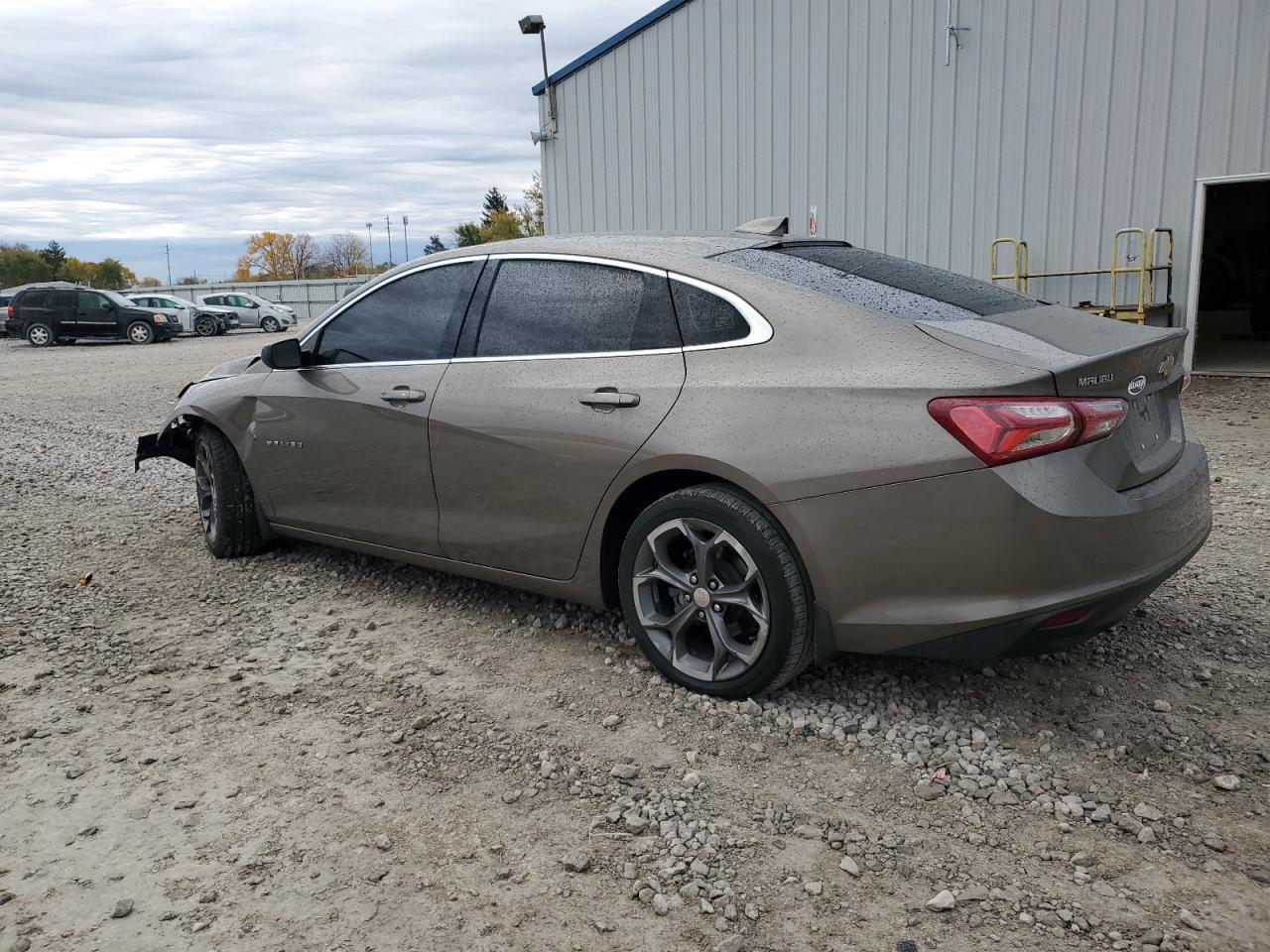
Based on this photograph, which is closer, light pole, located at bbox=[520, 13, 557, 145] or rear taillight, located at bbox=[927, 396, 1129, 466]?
rear taillight, located at bbox=[927, 396, 1129, 466]

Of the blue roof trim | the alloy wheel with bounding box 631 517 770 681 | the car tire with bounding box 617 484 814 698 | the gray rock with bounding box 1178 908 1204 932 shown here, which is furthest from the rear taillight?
the blue roof trim

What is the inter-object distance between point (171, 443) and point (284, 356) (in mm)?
1567

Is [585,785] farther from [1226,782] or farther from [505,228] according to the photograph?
[505,228]

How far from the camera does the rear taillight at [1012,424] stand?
9.31 ft

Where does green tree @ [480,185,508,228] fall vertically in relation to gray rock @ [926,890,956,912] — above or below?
above

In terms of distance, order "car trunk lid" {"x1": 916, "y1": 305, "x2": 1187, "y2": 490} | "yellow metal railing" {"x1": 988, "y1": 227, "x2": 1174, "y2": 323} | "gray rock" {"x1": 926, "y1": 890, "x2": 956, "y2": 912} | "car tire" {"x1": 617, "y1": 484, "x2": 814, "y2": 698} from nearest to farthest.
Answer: "gray rock" {"x1": 926, "y1": 890, "x2": 956, "y2": 912}, "car trunk lid" {"x1": 916, "y1": 305, "x2": 1187, "y2": 490}, "car tire" {"x1": 617, "y1": 484, "x2": 814, "y2": 698}, "yellow metal railing" {"x1": 988, "y1": 227, "x2": 1174, "y2": 323}

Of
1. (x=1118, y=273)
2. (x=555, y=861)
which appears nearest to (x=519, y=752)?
(x=555, y=861)

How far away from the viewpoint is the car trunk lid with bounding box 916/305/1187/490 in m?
2.96

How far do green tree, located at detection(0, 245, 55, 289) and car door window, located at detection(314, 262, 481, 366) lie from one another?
93485 mm

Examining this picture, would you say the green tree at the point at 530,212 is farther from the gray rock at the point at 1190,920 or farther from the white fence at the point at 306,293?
the gray rock at the point at 1190,920

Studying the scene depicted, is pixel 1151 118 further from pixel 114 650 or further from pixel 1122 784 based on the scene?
pixel 114 650

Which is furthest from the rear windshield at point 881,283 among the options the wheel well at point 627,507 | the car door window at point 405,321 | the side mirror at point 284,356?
the side mirror at point 284,356

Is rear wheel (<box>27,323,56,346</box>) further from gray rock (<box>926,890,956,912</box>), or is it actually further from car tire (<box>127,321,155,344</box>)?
gray rock (<box>926,890,956,912</box>)

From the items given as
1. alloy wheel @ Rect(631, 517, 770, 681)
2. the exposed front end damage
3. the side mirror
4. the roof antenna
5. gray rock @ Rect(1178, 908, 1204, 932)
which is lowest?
gray rock @ Rect(1178, 908, 1204, 932)
